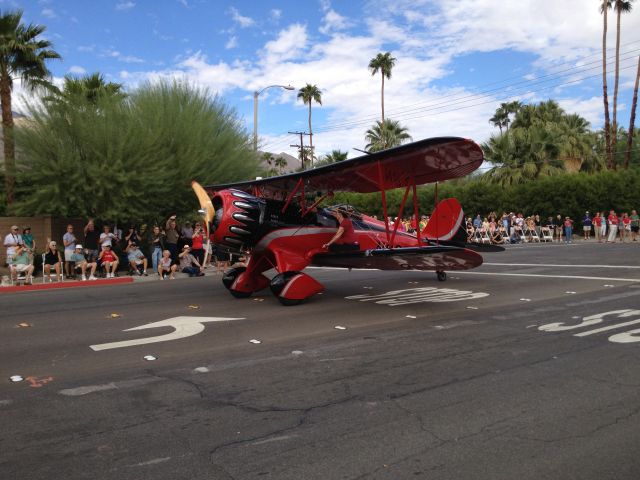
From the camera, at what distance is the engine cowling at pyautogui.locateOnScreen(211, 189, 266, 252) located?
947 cm

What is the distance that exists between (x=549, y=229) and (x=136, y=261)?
24.2 metres

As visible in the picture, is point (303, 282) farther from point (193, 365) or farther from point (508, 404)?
point (508, 404)

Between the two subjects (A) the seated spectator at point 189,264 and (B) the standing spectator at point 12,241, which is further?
(A) the seated spectator at point 189,264

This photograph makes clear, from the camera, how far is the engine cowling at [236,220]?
9469 mm

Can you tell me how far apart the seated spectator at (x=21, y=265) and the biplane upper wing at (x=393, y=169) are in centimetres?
662

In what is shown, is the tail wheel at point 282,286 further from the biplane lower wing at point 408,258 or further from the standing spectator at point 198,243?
the standing spectator at point 198,243

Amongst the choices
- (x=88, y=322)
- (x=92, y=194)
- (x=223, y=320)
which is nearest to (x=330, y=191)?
(x=223, y=320)

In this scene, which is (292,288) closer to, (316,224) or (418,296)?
(316,224)

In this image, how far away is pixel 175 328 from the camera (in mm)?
7375

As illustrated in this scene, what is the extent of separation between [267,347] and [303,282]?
3199mm

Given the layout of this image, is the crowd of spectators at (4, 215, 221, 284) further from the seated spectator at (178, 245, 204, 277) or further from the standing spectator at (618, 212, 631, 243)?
the standing spectator at (618, 212, 631, 243)

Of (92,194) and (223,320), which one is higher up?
(92,194)

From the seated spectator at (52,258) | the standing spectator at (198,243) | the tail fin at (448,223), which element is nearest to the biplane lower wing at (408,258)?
the tail fin at (448,223)

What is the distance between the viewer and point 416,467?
3115mm
